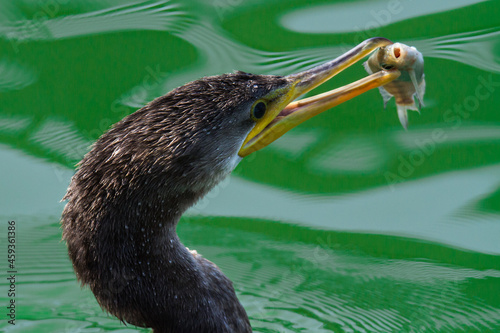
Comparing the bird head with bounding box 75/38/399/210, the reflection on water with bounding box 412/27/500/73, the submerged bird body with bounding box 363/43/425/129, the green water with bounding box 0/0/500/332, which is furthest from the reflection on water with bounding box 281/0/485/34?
the bird head with bounding box 75/38/399/210

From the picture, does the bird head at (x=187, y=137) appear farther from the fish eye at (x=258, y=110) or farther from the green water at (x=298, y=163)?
the green water at (x=298, y=163)

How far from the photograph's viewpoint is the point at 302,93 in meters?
3.83

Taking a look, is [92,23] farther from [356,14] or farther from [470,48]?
[470,48]

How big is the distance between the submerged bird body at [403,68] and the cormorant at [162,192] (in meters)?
0.21

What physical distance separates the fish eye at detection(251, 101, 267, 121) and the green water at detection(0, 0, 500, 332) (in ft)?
4.86

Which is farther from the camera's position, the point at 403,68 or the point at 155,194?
the point at 403,68

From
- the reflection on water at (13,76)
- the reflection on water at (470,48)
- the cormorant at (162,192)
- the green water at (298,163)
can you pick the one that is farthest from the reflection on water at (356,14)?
the cormorant at (162,192)

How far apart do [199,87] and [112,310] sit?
1184 millimetres

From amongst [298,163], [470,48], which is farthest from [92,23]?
[470,48]

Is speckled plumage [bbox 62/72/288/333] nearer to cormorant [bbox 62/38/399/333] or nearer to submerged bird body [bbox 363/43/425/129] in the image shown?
cormorant [bbox 62/38/399/333]

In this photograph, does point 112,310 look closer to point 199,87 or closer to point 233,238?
point 199,87

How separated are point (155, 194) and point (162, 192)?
0.12ft

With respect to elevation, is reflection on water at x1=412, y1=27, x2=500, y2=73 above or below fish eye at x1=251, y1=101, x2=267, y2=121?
above

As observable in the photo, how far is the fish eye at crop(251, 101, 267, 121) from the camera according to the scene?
366cm
